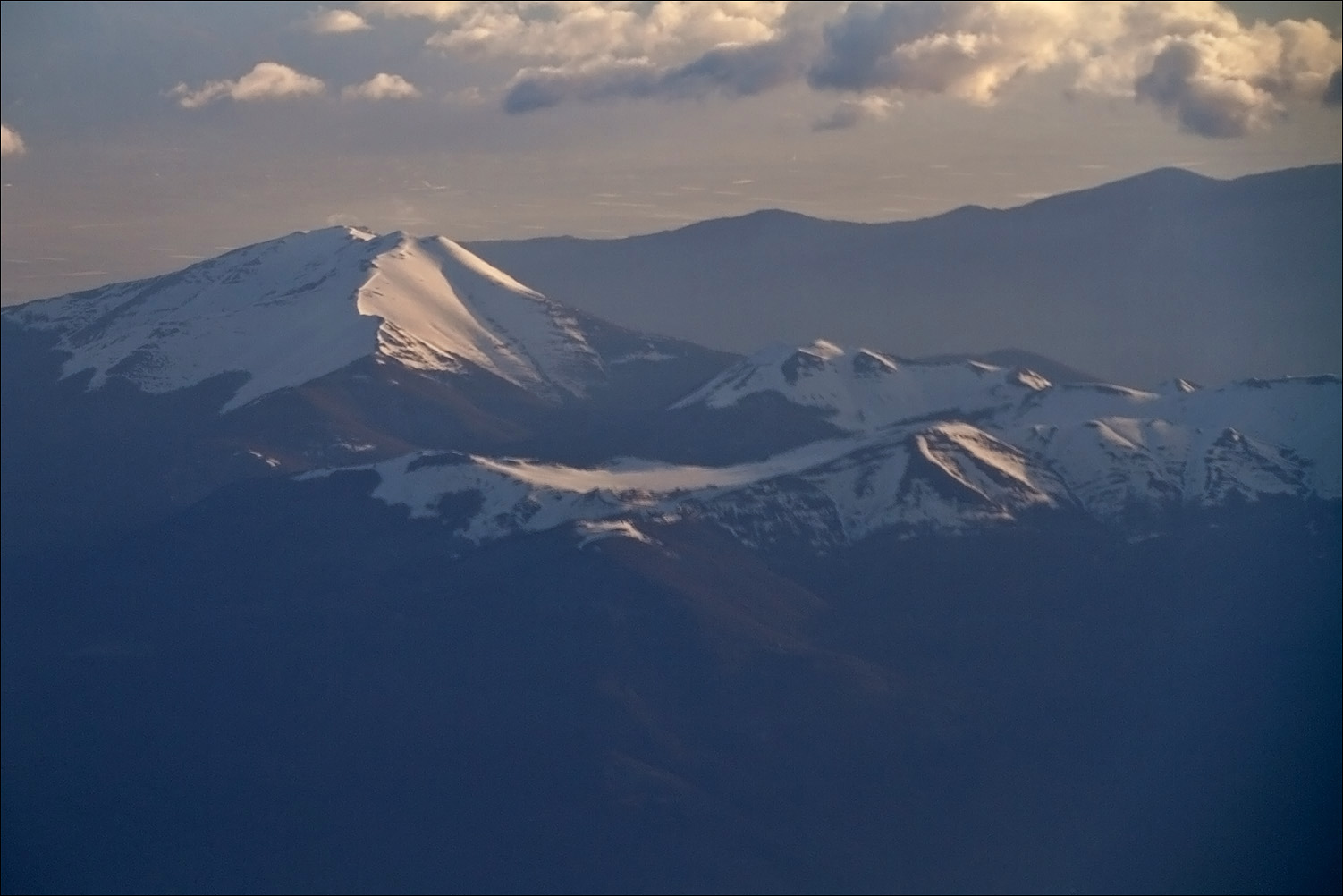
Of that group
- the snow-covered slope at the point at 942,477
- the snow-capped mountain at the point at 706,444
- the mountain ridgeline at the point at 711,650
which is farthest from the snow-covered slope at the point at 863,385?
the snow-covered slope at the point at 942,477

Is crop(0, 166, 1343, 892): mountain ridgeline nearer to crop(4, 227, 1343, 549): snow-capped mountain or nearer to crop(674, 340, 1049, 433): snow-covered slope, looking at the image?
crop(4, 227, 1343, 549): snow-capped mountain

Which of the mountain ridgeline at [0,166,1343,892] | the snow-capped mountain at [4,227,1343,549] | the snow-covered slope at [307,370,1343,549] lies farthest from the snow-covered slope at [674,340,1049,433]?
the snow-covered slope at [307,370,1343,549]

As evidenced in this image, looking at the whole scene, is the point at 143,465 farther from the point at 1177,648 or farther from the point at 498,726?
the point at 1177,648

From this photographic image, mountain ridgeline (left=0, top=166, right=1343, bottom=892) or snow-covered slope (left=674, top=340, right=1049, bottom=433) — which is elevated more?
snow-covered slope (left=674, top=340, right=1049, bottom=433)

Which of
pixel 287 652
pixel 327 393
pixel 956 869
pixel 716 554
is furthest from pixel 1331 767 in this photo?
pixel 327 393

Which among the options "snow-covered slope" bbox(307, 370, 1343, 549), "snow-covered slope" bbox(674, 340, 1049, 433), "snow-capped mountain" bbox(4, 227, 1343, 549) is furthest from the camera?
"snow-covered slope" bbox(674, 340, 1049, 433)

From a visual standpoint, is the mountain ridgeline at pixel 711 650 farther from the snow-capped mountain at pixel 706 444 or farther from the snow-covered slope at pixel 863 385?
the snow-covered slope at pixel 863 385
